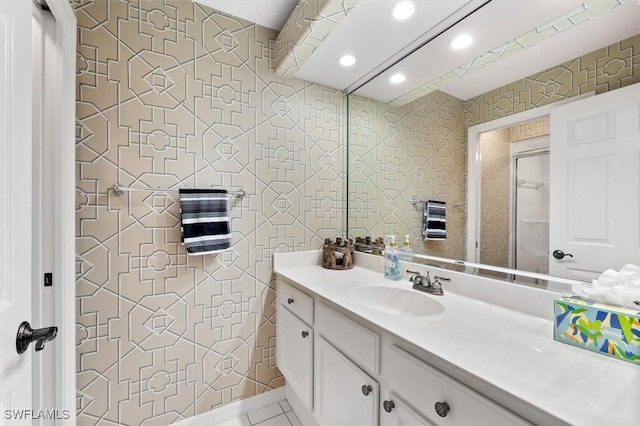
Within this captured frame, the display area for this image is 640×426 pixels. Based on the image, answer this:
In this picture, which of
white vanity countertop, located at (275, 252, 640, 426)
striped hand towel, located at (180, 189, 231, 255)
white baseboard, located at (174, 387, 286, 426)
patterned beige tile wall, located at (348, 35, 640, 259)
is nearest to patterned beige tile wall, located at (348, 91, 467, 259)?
patterned beige tile wall, located at (348, 35, 640, 259)

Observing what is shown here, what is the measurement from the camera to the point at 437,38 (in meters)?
1.43

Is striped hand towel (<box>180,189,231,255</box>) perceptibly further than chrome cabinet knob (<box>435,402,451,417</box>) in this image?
Yes

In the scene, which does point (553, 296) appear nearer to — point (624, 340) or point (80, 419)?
point (624, 340)

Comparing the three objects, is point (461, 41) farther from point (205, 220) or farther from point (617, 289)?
point (205, 220)

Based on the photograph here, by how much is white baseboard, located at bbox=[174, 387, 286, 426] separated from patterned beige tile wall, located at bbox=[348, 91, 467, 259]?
1207 millimetres

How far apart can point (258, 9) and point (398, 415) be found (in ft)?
6.81

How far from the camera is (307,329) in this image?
1434 millimetres

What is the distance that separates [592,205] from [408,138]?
3.13 feet

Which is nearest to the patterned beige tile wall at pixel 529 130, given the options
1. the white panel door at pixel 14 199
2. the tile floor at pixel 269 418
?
the white panel door at pixel 14 199

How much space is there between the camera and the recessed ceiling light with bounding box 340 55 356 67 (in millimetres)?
1723

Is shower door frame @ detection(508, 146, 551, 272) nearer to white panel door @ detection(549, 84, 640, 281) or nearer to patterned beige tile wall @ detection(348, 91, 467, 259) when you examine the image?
white panel door @ detection(549, 84, 640, 281)

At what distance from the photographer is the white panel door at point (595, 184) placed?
857 mm

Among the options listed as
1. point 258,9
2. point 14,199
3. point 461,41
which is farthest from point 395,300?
point 258,9

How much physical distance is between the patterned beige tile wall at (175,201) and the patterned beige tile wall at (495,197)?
106cm
